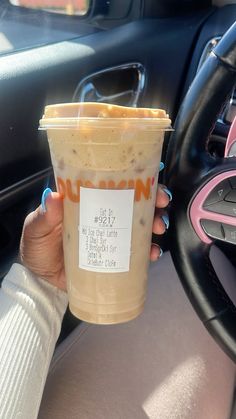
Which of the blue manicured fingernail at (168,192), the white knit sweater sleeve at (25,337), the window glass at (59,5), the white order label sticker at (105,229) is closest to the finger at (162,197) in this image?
the blue manicured fingernail at (168,192)

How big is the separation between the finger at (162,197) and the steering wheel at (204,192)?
0.01 meters

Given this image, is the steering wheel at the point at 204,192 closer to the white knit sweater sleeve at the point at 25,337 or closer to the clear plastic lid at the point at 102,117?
the clear plastic lid at the point at 102,117

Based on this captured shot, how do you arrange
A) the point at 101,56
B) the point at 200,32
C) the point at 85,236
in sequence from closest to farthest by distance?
the point at 85,236, the point at 101,56, the point at 200,32

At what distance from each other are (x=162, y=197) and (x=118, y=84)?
0.61 meters

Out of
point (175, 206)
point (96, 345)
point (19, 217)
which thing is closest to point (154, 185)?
point (175, 206)

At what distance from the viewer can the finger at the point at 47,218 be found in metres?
0.83

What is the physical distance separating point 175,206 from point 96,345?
13.4 inches

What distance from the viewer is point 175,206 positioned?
87cm

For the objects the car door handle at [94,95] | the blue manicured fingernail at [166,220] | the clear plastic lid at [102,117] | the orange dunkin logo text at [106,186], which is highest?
the clear plastic lid at [102,117]

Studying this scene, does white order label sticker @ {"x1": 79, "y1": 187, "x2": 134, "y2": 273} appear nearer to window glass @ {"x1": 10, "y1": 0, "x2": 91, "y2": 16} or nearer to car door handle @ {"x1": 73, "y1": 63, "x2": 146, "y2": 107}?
car door handle @ {"x1": 73, "y1": 63, "x2": 146, "y2": 107}

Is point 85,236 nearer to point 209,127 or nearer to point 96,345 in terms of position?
point 209,127

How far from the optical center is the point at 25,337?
92 cm

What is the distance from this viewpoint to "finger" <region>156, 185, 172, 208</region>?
85 cm

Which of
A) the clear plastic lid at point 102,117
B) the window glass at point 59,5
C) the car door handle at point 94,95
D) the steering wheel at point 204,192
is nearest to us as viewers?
the clear plastic lid at point 102,117
